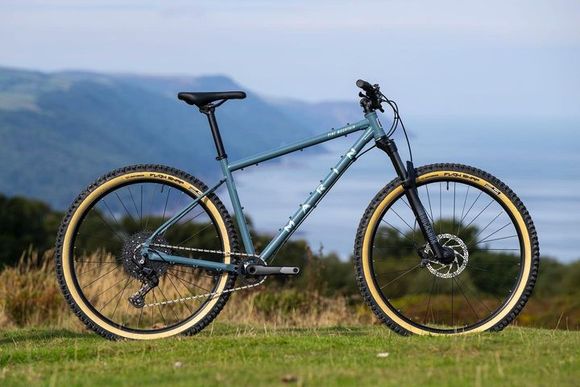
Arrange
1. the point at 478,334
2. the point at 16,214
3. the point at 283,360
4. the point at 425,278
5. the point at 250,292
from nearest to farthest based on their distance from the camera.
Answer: the point at 283,360 < the point at 478,334 < the point at 250,292 < the point at 425,278 < the point at 16,214

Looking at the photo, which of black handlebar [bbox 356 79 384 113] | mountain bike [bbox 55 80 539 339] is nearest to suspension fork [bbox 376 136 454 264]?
mountain bike [bbox 55 80 539 339]

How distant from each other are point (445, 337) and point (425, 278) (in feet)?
94.1

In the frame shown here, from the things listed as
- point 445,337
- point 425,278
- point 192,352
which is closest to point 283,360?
point 192,352

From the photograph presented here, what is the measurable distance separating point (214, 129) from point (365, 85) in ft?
3.53

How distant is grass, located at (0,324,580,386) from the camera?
6.06 meters

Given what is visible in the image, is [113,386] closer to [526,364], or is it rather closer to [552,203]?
[526,364]

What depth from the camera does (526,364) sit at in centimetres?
640

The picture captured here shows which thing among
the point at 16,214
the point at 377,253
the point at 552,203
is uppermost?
the point at 552,203

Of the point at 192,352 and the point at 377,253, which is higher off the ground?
the point at 377,253

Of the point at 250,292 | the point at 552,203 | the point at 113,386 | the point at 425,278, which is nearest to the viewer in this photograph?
the point at 113,386

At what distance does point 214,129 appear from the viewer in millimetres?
7863

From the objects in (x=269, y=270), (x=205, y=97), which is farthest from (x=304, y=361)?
(x=205, y=97)

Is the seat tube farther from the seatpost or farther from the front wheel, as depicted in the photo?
the front wheel

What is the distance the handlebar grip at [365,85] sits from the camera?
25.6ft
